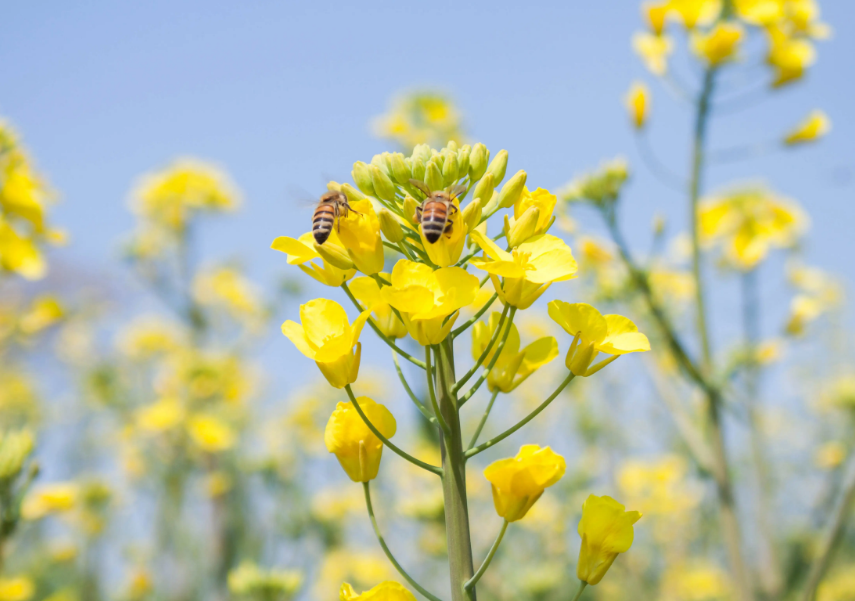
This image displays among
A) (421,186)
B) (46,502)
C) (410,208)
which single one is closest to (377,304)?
(410,208)

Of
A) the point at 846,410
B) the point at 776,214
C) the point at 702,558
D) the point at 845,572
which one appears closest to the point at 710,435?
the point at 776,214

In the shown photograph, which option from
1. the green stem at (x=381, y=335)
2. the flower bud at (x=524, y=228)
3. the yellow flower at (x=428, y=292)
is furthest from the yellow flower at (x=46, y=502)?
the flower bud at (x=524, y=228)

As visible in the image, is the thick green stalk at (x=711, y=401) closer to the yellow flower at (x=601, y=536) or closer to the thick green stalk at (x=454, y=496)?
the yellow flower at (x=601, y=536)

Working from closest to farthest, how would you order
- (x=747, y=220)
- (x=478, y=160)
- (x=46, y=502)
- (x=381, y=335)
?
(x=381, y=335) < (x=478, y=160) < (x=46, y=502) < (x=747, y=220)

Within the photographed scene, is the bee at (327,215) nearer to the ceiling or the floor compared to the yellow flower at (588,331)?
nearer to the ceiling

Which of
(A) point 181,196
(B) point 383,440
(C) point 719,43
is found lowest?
(B) point 383,440

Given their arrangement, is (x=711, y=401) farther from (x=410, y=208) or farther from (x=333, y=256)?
(x=333, y=256)

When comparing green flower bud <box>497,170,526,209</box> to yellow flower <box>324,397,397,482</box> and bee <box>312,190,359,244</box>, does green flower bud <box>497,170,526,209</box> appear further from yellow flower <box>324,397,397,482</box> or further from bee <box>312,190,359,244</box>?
yellow flower <box>324,397,397,482</box>
